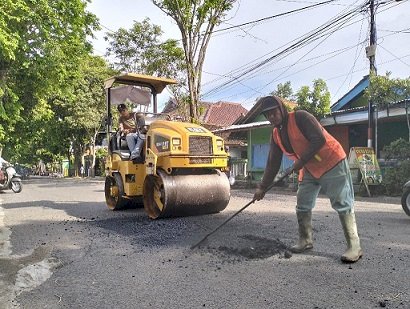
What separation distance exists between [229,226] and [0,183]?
12644 mm

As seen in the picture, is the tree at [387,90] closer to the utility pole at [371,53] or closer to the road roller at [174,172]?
the utility pole at [371,53]

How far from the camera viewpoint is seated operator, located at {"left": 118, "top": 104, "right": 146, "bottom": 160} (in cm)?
836

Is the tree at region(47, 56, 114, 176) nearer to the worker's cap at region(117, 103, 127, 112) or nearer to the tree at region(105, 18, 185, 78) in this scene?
the tree at region(105, 18, 185, 78)

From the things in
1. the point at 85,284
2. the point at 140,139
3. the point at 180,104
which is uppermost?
the point at 180,104

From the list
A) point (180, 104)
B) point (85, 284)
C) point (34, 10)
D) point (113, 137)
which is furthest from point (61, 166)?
point (85, 284)

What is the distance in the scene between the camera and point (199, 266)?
4516 millimetres

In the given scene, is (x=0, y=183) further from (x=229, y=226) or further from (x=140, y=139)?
(x=229, y=226)

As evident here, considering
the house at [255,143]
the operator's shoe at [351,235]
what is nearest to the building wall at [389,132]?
the house at [255,143]

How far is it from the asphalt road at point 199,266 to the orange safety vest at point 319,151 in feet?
3.28

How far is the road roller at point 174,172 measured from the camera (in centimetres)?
726

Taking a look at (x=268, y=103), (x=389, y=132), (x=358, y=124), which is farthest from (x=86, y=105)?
(x=268, y=103)

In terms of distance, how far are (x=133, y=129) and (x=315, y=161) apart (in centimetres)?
519

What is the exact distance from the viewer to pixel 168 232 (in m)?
6.34

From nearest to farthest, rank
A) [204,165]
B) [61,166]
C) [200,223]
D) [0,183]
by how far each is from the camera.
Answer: [200,223]
[204,165]
[0,183]
[61,166]
